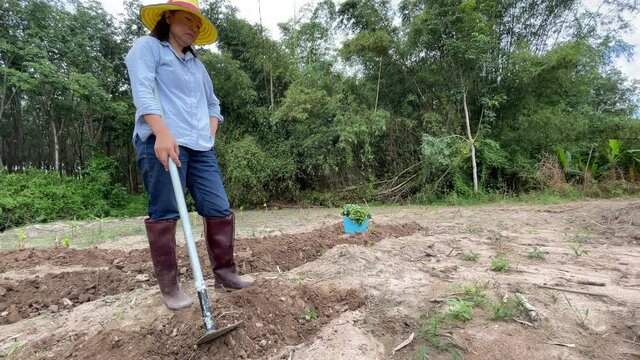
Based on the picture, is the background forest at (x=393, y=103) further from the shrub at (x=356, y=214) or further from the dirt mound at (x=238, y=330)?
the dirt mound at (x=238, y=330)

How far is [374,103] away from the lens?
10406 millimetres

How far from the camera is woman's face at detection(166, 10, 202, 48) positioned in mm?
1929

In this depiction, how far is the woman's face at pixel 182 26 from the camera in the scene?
1.93 m

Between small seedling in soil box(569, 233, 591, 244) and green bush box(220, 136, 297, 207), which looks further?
green bush box(220, 136, 297, 207)

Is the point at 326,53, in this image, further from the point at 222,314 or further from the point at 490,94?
the point at 222,314

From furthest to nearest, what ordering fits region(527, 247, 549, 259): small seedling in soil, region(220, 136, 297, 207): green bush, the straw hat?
region(220, 136, 297, 207): green bush < region(527, 247, 549, 259): small seedling in soil < the straw hat

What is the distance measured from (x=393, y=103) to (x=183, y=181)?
31.1ft

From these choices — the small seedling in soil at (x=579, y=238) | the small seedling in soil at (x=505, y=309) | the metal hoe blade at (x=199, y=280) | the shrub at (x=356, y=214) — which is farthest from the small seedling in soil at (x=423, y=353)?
the small seedling in soil at (x=579, y=238)

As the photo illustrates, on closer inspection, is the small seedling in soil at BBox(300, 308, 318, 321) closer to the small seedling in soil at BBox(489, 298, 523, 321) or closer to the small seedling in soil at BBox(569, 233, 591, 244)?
the small seedling in soil at BBox(489, 298, 523, 321)

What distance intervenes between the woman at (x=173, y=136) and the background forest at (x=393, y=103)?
7364mm

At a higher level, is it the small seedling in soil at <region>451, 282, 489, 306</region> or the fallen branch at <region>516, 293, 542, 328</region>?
the small seedling in soil at <region>451, 282, 489, 306</region>

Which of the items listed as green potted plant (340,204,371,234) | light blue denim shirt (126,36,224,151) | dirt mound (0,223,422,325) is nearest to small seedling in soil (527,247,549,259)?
dirt mound (0,223,422,325)

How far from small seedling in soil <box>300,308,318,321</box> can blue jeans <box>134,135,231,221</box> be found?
0.67 m

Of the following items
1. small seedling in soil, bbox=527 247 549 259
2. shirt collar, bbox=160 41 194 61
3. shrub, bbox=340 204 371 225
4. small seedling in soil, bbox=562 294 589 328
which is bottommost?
small seedling in soil, bbox=527 247 549 259
